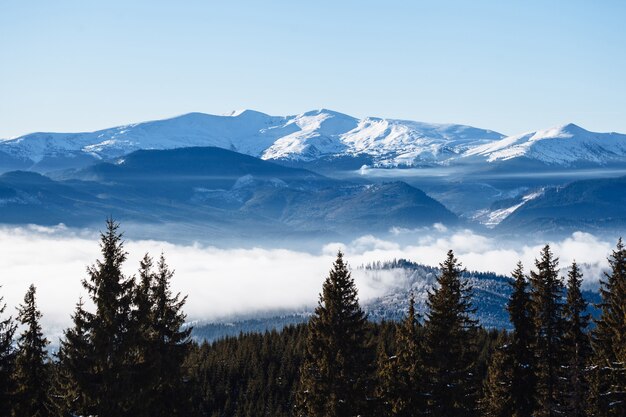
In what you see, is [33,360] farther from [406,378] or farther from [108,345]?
[406,378]

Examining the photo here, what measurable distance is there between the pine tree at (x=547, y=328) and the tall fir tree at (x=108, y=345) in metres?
24.2

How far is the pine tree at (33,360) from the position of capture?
5038cm

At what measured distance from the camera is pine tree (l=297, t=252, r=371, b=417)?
4972 centimetres

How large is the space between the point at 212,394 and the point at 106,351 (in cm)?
10254

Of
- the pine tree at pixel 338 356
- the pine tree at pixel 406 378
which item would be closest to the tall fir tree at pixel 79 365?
the pine tree at pixel 338 356

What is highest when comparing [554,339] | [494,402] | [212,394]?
[554,339]

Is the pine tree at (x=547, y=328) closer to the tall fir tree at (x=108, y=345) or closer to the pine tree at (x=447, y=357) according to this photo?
the pine tree at (x=447, y=357)

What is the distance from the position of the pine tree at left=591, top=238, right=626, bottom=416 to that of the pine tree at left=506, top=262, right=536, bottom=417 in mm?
3724

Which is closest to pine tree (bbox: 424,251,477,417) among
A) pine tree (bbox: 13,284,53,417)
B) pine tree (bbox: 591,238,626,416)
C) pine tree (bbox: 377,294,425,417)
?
pine tree (bbox: 377,294,425,417)

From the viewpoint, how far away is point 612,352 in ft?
192

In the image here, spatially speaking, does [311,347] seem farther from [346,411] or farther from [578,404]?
[578,404]

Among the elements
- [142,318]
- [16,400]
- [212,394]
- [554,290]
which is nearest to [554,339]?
[554,290]

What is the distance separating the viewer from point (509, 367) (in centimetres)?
5403

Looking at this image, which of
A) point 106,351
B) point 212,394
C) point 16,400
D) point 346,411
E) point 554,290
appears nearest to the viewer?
point 106,351
